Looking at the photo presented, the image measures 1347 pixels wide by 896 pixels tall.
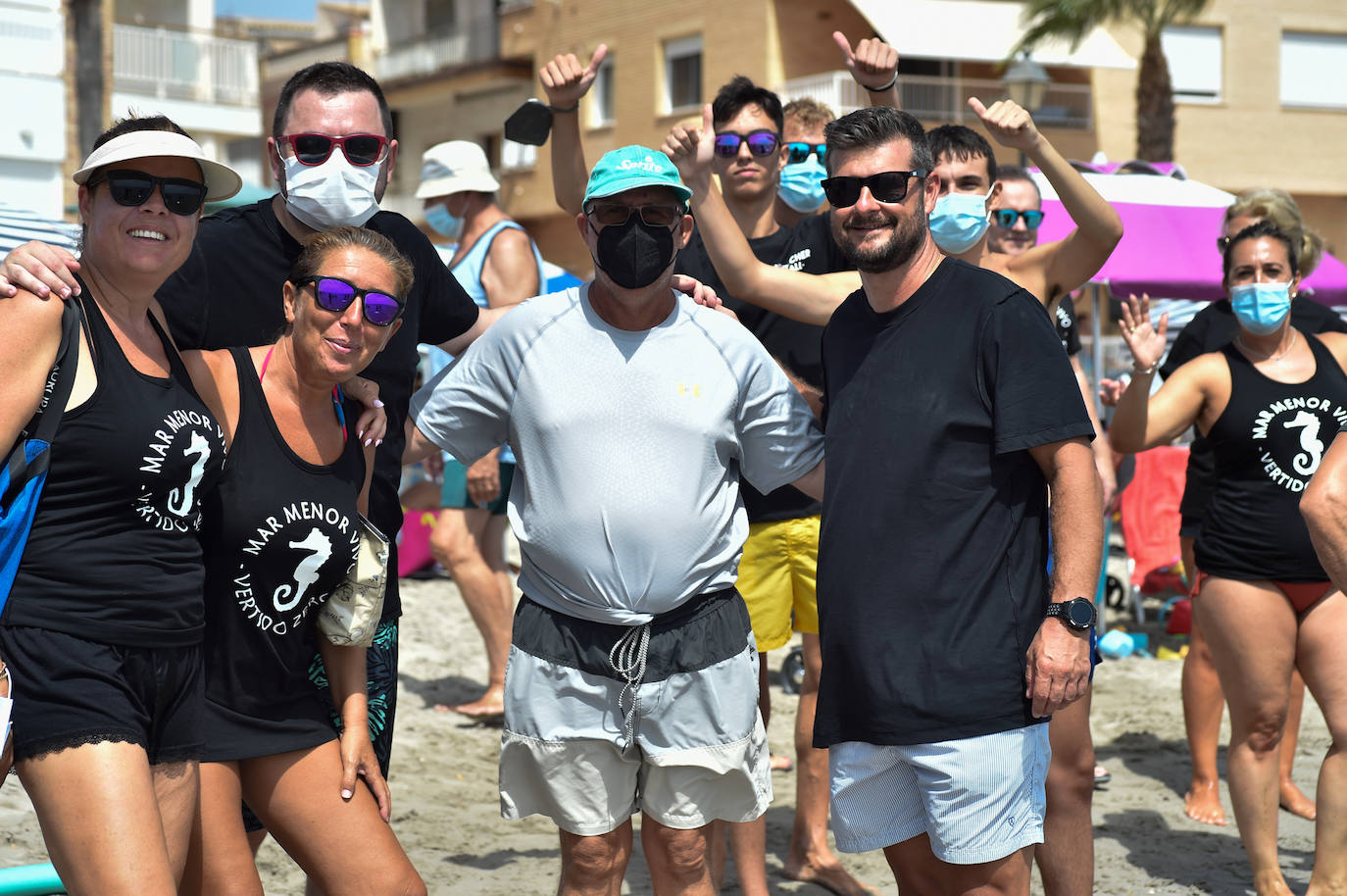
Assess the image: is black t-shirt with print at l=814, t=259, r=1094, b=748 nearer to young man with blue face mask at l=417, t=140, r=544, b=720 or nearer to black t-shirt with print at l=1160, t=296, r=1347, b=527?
black t-shirt with print at l=1160, t=296, r=1347, b=527

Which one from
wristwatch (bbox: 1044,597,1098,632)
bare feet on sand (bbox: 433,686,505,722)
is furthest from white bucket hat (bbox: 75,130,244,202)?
bare feet on sand (bbox: 433,686,505,722)

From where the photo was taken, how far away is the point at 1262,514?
15.6 ft

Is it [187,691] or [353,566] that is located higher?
[353,566]

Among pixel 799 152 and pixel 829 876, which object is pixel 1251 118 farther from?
pixel 829 876

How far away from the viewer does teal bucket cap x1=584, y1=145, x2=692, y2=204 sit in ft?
10.7

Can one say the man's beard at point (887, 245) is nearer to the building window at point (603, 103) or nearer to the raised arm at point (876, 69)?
the raised arm at point (876, 69)

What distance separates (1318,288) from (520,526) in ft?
29.9

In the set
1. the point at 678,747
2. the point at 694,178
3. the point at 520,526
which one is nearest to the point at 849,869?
the point at 678,747

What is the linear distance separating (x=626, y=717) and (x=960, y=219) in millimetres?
1880

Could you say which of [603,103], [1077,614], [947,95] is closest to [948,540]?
[1077,614]

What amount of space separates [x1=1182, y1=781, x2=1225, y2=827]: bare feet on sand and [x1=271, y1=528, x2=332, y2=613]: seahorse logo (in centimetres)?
425

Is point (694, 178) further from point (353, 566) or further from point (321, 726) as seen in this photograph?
point (321, 726)

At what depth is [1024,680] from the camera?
3168mm

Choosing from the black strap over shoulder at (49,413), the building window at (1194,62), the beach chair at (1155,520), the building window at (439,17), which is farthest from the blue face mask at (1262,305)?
the building window at (439,17)
